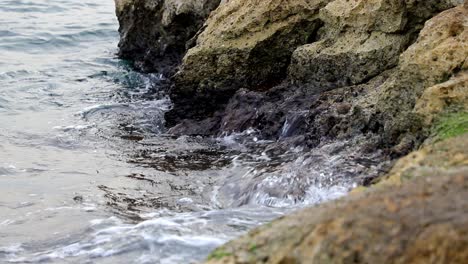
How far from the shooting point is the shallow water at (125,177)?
5676mm

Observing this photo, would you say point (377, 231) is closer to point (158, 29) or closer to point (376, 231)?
point (376, 231)

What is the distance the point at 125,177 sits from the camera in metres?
7.91

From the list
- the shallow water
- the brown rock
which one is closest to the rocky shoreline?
the brown rock

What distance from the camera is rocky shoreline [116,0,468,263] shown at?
2.97 m

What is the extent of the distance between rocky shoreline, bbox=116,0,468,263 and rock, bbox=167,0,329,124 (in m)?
0.01

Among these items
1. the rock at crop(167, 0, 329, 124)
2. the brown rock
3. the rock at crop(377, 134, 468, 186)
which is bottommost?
the rock at crop(167, 0, 329, 124)

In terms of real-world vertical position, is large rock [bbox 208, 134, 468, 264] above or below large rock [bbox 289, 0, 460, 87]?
above

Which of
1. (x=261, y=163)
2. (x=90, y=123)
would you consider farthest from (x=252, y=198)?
(x=90, y=123)

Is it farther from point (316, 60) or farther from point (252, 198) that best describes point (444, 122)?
point (316, 60)

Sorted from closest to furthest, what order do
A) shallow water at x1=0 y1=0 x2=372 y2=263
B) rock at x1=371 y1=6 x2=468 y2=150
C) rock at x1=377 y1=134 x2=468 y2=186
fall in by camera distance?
rock at x1=377 y1=134 x2=468 y2=186 → shallow water at x1=0 y1=0 x2=372 y2=263 → rock at x1=371 y1=6 x2=468 y2=150

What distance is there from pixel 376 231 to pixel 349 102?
4.63 m

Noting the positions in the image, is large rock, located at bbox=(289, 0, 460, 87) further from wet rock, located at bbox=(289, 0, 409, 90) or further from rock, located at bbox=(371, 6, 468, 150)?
rock, located at bbox=(371, 6, 468, 150)

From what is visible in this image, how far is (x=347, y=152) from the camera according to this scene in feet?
21.9

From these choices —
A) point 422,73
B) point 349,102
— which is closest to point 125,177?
point 349,102
